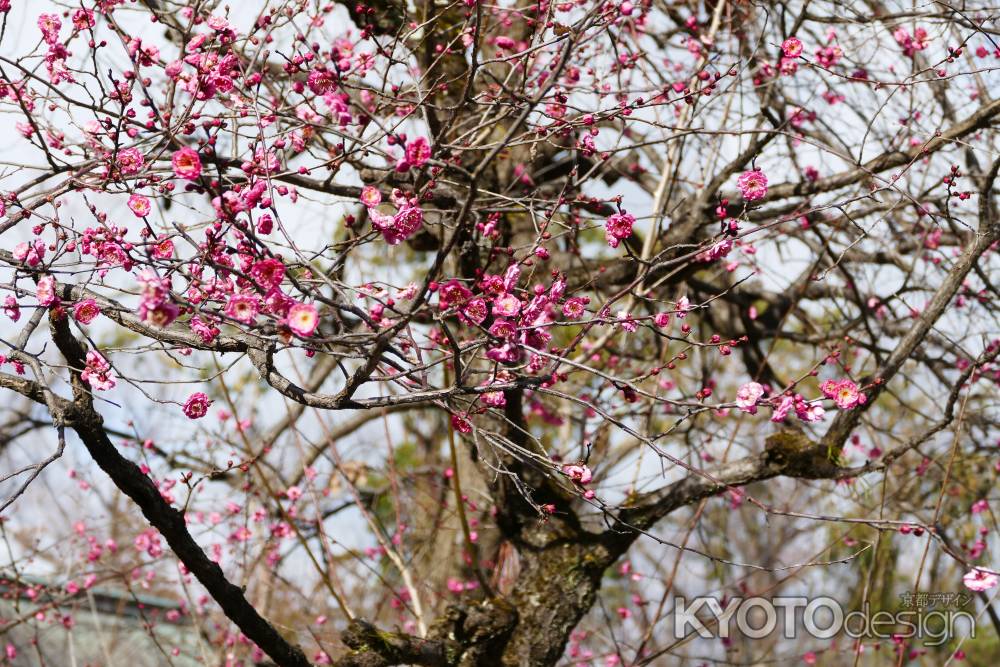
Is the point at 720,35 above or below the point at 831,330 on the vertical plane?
above

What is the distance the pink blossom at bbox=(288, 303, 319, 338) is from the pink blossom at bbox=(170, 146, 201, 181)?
441 millimetres

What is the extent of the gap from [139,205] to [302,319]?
2.47ft

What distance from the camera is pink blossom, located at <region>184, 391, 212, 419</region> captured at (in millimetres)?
2418

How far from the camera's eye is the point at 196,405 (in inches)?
96.3

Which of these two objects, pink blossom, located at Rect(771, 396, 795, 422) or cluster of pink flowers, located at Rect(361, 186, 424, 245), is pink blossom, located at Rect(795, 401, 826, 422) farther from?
cluster of pink flowers, located at Rect(361, 186, 424, 245)

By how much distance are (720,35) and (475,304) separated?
113 inches

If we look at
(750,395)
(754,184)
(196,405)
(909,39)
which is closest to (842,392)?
(750,395)

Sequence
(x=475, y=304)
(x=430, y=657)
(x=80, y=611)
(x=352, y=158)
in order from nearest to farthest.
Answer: (x=475, y=304) < (x=352, y=158) < (x=430, y=657) < (x=80, y=611)

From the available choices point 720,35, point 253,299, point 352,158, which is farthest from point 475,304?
point 720,35

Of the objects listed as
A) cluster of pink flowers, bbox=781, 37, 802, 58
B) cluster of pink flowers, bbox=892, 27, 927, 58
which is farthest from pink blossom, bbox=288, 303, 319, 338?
cluster of pink flowers, bbox=892, 27, 927, 58

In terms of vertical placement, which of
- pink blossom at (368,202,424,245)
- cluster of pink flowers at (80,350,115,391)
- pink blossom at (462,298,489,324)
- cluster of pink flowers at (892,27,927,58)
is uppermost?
cluster of pink flowers at (892,27,927,58)

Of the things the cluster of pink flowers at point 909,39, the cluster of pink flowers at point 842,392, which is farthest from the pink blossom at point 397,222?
the cluster of pink flowers at point 909,39

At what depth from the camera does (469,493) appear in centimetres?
514

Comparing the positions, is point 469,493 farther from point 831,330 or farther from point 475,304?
point 475,304
